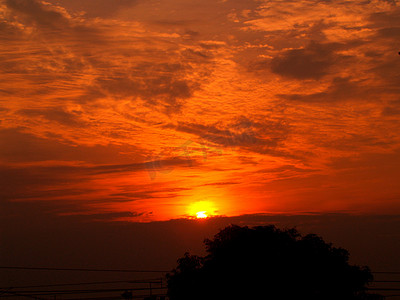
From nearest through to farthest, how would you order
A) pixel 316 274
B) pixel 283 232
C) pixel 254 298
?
1. pixel 254 298
2. pixel 316 274
3. pixel 283 232

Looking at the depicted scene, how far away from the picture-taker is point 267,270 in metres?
41.2

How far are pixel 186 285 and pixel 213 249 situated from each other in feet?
11.8

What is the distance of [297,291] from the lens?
134ft

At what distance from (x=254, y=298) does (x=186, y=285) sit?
5.74 meters

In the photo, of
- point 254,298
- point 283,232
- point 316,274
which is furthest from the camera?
point 283,232

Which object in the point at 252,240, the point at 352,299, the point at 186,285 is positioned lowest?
the point at 352,299

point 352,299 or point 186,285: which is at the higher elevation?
point 186,285

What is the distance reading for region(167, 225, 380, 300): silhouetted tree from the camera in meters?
40.7

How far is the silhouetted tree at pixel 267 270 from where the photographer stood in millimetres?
40719

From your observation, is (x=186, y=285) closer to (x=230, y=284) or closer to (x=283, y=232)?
(x=230, y=284)

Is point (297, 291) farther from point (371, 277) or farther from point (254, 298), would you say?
point (371, 277)

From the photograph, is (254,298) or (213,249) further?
(213,249)

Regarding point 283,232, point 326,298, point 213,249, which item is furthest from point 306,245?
point 213,249

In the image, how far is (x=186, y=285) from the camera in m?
42.7
